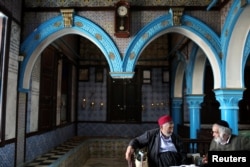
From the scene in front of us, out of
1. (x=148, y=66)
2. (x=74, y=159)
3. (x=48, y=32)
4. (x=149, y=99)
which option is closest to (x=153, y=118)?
(x=149, y=99)

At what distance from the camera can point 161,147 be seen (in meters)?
3.43

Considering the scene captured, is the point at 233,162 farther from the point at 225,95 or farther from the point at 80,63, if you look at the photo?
the point at 80,63

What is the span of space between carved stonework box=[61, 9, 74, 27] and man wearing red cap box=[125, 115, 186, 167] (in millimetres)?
3630

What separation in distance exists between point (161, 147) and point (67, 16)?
395 centimetres

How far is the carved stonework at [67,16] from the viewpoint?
612cm

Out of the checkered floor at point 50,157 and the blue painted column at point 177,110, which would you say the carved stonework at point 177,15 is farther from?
the blue painted column at point 177,110

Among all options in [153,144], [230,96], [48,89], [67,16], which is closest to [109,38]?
[67,16]

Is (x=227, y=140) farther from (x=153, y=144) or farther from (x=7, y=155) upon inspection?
(x=7, y=155)

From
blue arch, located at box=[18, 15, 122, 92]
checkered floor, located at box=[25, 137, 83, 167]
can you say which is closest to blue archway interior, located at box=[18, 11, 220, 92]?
blue arch, located at box=[18, 15, 122, 92]

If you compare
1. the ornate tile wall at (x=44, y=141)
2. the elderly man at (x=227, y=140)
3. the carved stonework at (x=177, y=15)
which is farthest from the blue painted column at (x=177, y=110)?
the elderly man at (x=227, y=140)

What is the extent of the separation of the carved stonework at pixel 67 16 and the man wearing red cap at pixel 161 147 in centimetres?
363

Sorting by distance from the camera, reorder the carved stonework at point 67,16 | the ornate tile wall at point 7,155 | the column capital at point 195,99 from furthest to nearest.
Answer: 1. the column capital at point 195,99
2. the carved stonework at point 67,16
3. the ornate tile wall at point 7,155

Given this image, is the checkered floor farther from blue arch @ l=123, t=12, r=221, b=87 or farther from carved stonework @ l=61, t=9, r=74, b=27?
carved stonework @ l=61, t=9, r=74, b=27

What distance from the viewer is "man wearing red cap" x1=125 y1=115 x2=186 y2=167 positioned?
3.40 meters
